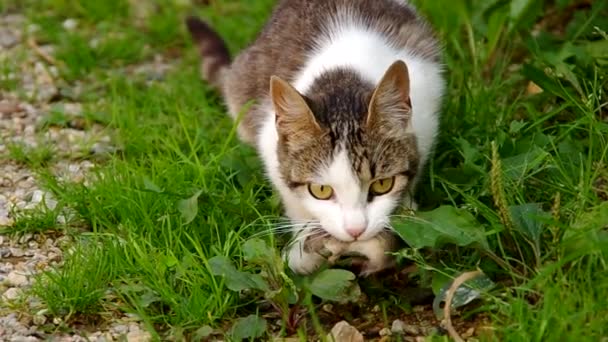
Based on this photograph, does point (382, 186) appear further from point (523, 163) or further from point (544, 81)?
point (544, 81)

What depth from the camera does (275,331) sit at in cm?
290

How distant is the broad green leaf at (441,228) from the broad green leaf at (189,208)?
0.68 meters

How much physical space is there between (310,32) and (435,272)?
4.00ft

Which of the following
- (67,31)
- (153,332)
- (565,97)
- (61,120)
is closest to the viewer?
(153,332)

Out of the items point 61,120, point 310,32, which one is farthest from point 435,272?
point 61,120

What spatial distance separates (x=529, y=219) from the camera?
2865 mm

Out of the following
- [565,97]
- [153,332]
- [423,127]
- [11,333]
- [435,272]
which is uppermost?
[565,97]

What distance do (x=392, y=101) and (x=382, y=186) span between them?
271mm

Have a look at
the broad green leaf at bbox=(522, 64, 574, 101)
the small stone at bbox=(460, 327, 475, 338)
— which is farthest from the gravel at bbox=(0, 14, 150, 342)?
the broad green leaf at bbox=(522, 64, 574, 101)

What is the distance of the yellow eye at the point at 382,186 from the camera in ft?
9.84

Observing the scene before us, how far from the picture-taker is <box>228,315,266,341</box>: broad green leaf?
2.77 metres

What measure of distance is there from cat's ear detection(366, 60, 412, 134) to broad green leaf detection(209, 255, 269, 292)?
60 centimetres

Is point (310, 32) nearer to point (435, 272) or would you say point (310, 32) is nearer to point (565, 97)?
point (565, 97)

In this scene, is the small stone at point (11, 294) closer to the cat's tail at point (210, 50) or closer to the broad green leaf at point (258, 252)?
the broad green leaf at point (258, 252)
